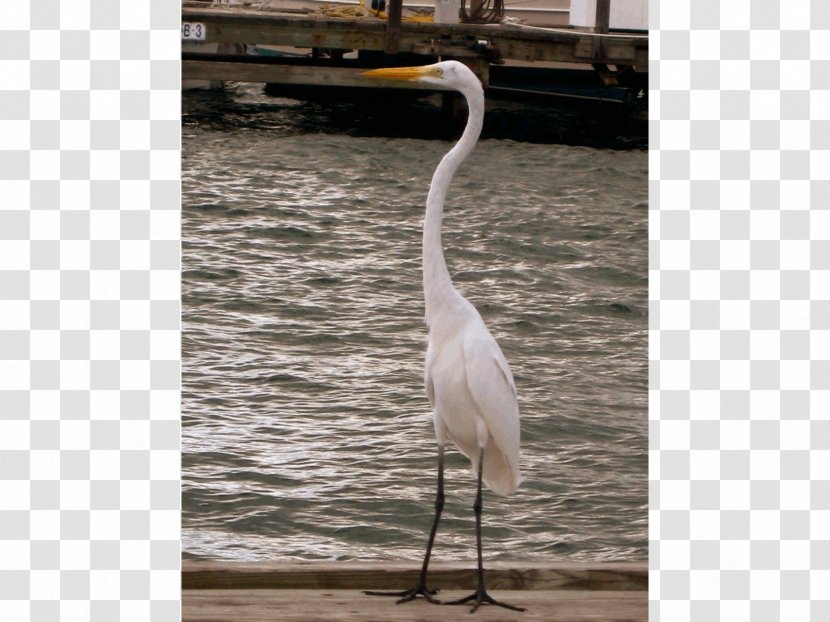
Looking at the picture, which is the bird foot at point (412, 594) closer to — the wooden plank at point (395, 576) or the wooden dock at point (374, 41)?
the wooden plank at point (395, 576)

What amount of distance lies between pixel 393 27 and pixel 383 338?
693 cm

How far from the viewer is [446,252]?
11430 millimetres

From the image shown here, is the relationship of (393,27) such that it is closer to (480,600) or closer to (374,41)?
(374,41)

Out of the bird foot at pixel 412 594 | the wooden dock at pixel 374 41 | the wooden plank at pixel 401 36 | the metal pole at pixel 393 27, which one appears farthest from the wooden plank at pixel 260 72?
the bird foot at pixel 412 594

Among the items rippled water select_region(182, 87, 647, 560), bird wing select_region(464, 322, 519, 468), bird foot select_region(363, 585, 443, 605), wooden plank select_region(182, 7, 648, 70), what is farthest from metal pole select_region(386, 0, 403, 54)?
bird foot select_region(363, 585, 443, 605)

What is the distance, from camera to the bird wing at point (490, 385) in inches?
158

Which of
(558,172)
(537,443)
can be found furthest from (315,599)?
(558,172)

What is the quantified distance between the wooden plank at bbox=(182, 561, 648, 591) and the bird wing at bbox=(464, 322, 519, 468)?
1.34 ft

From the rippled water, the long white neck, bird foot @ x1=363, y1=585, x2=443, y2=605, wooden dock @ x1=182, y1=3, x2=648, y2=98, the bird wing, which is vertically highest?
wooden dock @ x1=182, y1=3, x2=648, y2=98

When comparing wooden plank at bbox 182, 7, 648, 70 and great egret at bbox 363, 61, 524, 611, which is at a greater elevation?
wooden plank at bbox 182, 7, 648, 70

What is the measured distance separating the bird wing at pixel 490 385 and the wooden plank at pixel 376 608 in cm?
52

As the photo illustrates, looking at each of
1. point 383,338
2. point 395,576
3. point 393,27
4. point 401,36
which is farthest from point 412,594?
point 401,36

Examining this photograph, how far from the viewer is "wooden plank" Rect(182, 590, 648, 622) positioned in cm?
365

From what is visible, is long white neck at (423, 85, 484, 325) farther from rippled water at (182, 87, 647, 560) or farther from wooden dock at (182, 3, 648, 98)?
wooden dock at (182, 3, 648, 98)
